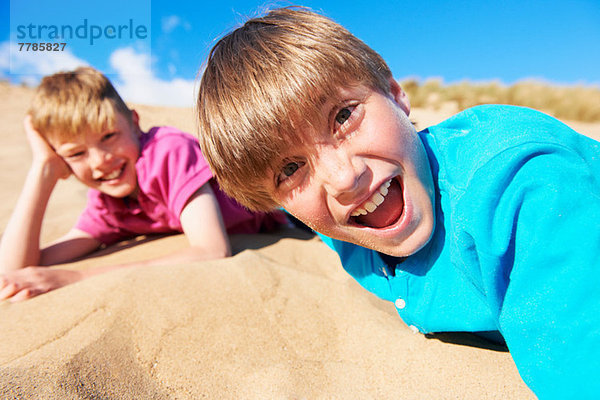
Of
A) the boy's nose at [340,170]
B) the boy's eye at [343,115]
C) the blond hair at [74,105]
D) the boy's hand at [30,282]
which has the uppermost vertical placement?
the boy's eye at [343,115]

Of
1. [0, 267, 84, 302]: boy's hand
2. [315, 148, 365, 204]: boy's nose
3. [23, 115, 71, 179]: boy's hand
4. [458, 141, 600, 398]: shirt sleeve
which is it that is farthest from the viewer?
[23, 115, 71, 179]: boy's hand

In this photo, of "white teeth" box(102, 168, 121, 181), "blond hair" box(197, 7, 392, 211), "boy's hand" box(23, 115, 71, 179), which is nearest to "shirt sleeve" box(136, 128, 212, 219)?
"white teeth" box(102, 168, 121, 181)

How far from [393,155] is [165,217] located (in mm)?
2165

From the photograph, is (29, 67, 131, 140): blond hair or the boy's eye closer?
the boy's eye

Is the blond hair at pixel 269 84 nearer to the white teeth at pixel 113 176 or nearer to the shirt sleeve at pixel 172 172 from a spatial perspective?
the shirt sleeve at pixel 172 172

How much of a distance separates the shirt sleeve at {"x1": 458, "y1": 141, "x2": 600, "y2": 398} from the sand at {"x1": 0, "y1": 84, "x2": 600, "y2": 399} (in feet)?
1.41

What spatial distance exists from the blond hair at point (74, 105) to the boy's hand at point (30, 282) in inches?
38.0

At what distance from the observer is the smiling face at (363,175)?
1213 mm

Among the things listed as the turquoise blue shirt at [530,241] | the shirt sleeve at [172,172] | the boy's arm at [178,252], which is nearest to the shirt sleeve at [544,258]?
the turquoise blue shirt at [530,241]

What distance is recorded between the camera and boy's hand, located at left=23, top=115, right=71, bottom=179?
2.85 m

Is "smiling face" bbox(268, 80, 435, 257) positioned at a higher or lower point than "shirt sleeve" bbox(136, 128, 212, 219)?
higher

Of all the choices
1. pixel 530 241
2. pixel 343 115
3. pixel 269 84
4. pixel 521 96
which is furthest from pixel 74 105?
pixel 521 96

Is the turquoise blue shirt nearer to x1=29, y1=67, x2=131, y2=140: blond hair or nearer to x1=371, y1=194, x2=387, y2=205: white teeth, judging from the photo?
x1=371, y1=194, x2=387, y2=205: white teeth

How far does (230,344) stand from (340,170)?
2.67 feet
